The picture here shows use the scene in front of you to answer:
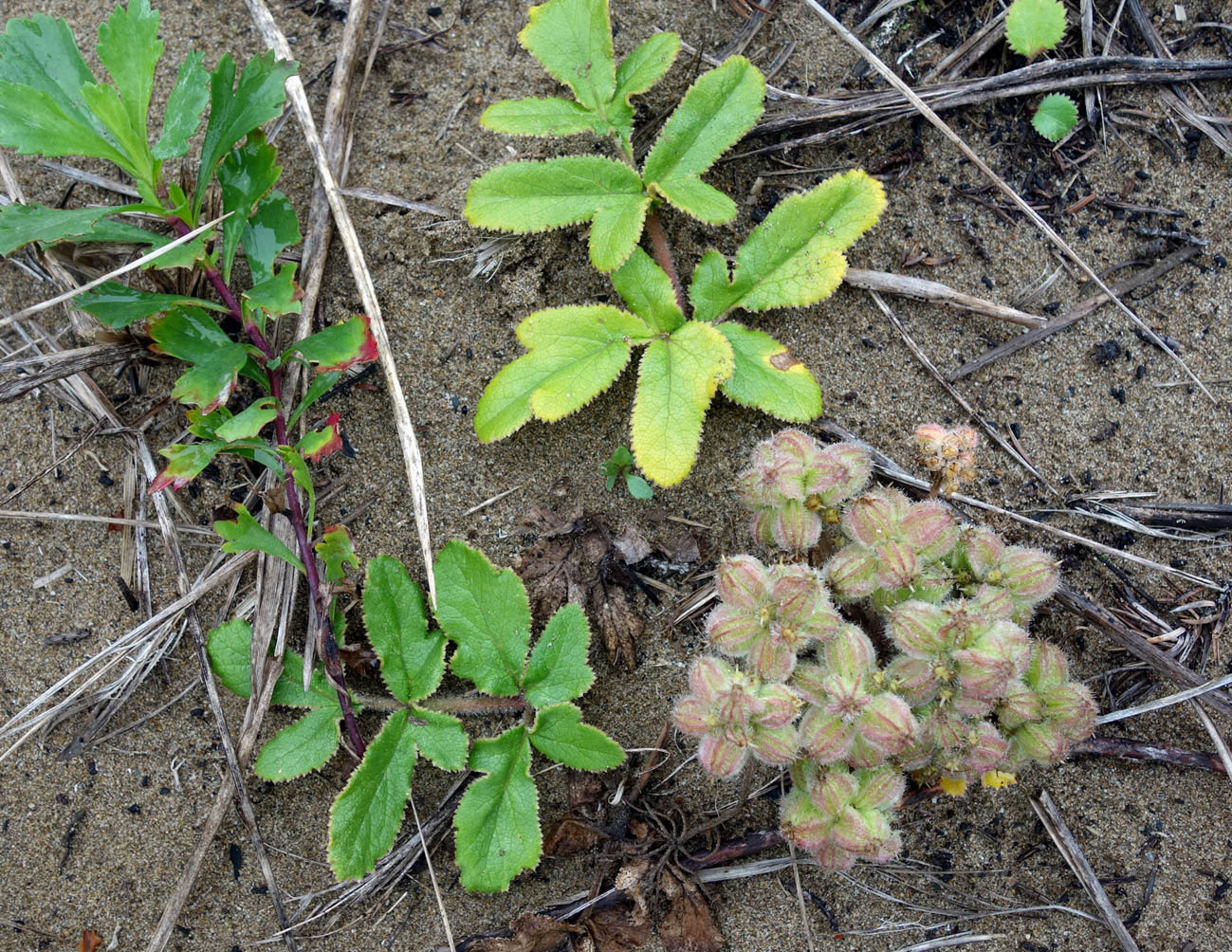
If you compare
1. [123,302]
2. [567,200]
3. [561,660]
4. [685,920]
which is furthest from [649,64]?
[685,920]

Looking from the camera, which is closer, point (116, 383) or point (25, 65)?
point (25, 65)

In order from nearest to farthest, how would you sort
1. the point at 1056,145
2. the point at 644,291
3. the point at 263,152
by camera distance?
1. the point at 263,152
2. the point at 644,291
3. the point at 1056,145

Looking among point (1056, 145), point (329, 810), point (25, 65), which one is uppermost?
point (25, 65)

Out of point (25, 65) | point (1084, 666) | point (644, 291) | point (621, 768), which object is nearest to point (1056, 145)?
point (644, 291)

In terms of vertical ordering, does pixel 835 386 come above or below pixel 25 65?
below

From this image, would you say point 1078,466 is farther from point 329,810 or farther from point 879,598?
point 329,810

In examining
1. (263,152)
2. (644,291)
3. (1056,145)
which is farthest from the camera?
(1056,145)

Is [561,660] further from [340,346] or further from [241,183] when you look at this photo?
[241,183]

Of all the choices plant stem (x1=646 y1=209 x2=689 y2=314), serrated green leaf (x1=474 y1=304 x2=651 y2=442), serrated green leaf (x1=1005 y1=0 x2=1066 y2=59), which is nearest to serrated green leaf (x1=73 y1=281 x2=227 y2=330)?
serrated green leaf (x1=474 y1=304 x2=651 y2=442)
